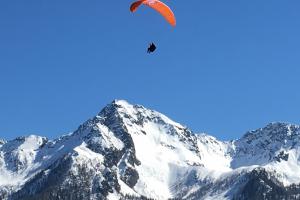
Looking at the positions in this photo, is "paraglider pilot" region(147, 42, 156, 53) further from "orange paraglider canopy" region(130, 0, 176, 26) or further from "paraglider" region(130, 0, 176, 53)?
"orange paraglider canopy" region(130, 0, 176, 26)

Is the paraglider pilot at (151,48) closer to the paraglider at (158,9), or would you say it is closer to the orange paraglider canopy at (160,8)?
the paraglider at (158,9)

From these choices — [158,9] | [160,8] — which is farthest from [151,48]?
[160,8]

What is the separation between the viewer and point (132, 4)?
213ft

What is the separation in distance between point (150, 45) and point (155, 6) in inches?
139

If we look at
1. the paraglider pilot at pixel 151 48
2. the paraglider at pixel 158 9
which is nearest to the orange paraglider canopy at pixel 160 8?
the paraglider at pixel 158 9

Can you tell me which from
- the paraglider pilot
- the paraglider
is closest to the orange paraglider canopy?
the paraglider

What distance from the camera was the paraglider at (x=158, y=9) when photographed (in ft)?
208

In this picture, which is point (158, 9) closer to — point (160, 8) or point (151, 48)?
point (160, 8)

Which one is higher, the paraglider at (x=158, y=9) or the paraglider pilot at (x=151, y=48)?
the paraglider at (x=158, y=9)

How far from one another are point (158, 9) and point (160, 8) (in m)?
0.44

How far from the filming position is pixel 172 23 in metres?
63.2

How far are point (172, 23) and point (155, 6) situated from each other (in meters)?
2.37

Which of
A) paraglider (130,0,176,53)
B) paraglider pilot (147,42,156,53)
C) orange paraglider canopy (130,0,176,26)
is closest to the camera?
paraglider (130,0,176,53)

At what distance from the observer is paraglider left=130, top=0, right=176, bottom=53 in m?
63.4
